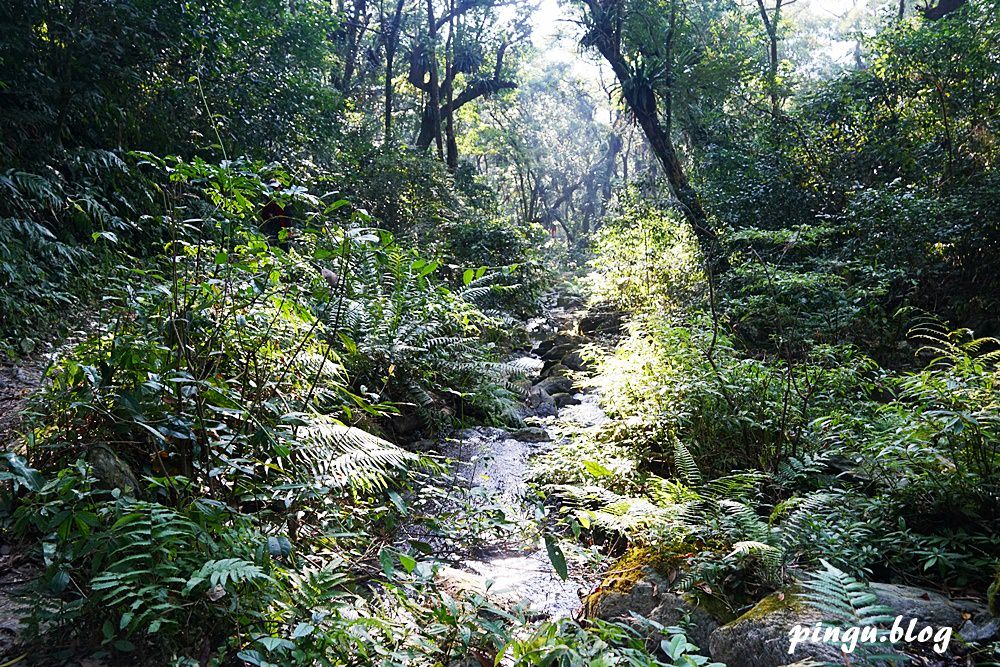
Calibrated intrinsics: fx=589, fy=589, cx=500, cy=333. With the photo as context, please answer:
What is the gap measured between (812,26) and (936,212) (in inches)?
1605

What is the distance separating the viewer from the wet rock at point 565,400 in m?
7.96

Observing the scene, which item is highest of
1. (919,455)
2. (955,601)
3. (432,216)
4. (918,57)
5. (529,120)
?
(529,120)

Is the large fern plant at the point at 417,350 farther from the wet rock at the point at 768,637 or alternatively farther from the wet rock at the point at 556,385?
the wet rock at the point at 768,637

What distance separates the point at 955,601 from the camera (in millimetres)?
2633

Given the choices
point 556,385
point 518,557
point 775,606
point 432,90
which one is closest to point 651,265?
point 556,385

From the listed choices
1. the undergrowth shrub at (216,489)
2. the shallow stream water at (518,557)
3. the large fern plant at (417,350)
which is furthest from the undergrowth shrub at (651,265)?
the undergrowth shrub at (216,489)

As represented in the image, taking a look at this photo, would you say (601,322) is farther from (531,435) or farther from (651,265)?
(531,435)

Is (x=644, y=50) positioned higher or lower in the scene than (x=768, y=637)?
higher

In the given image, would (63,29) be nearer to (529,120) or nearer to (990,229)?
(990,229)

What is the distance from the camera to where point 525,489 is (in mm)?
4488

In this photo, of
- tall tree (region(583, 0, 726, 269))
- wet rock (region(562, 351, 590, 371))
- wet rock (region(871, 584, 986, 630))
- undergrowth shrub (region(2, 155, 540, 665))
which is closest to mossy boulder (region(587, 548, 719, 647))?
wet rock (region(871, 584, 986, 630))

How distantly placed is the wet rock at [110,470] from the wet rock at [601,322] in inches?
367

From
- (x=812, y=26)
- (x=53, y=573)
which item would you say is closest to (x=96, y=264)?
(x=53, y=573)

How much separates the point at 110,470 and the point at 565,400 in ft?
19.9
